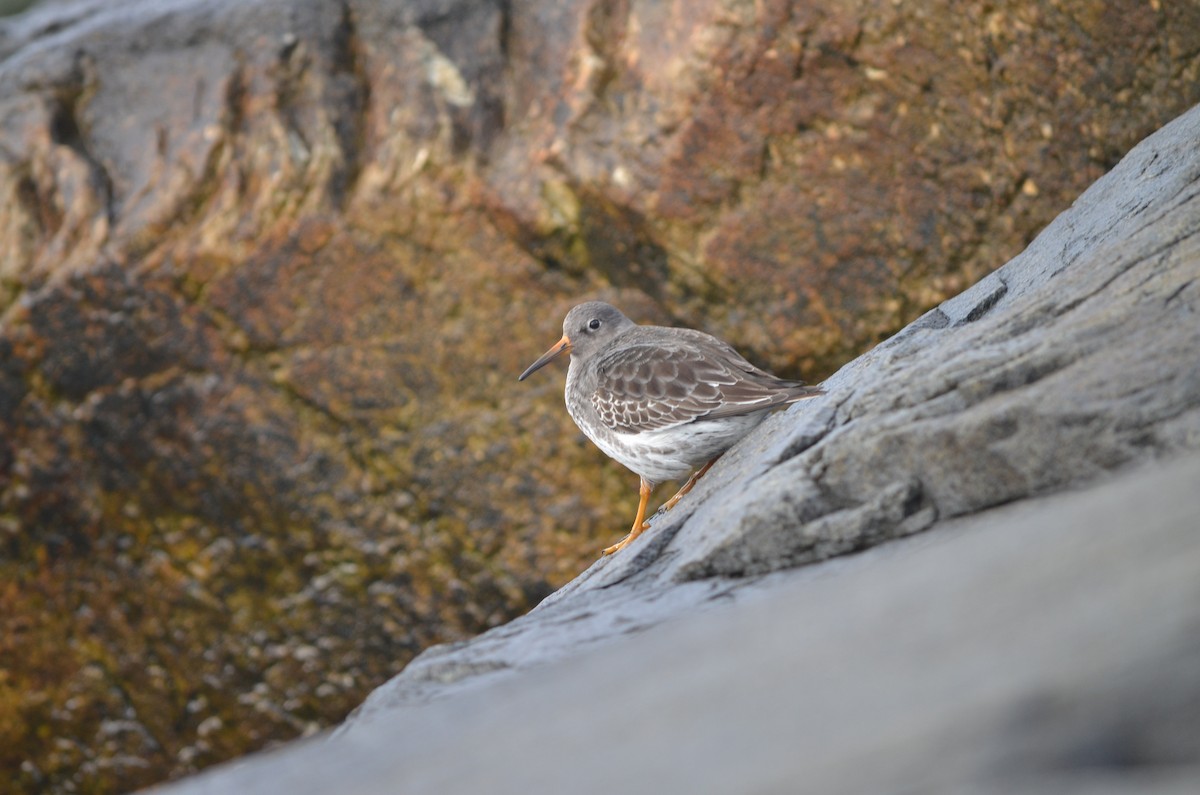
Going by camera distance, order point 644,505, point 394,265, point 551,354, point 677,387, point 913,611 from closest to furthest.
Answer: point 913,611 < point 677,387 < point 644,505 < point 551,354 < point 394,265

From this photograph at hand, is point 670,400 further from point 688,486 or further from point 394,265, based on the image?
point 394,265

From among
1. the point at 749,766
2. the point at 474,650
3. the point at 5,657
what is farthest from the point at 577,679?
the point at 5,657

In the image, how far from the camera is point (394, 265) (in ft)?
25.3

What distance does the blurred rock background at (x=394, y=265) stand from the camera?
7527 mm

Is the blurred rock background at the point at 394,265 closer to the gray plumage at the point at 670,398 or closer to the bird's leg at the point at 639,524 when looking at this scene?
the gray plumage at the point at 670,398

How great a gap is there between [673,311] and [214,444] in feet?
10.4

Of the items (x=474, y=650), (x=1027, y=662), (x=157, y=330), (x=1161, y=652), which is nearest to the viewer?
(x=1161, y=652)

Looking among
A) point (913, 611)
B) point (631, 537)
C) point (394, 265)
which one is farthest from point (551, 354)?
point (913, 611)

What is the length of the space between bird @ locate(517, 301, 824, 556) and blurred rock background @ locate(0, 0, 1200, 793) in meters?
1.22

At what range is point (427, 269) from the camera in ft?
25.4

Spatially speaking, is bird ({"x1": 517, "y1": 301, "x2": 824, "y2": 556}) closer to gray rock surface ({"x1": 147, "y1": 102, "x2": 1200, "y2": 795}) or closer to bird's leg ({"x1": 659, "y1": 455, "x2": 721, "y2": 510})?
bird's leg ({"x1": 659, "y1": 455, "x2": 721, "y2": 510})

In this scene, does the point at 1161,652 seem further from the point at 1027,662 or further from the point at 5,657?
the point at 5,657

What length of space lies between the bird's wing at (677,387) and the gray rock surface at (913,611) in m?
0.47

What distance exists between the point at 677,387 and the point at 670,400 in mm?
83
